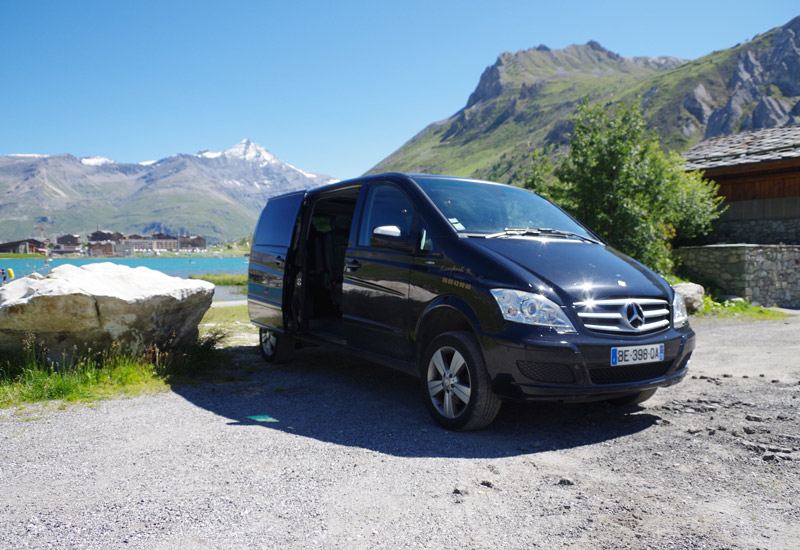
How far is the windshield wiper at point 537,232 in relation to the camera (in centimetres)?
469

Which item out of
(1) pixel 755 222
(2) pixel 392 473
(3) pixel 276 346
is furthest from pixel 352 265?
(1) pixel 755 222

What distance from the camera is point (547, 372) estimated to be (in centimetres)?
381

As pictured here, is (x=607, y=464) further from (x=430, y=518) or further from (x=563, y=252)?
(x=563, y=252)

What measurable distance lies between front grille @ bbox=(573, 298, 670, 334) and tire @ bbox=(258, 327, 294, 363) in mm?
3767

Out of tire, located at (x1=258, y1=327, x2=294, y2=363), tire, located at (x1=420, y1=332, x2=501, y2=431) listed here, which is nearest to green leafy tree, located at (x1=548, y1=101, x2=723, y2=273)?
tire, located at (x1=258, y1=327, x2=294, y2=363)

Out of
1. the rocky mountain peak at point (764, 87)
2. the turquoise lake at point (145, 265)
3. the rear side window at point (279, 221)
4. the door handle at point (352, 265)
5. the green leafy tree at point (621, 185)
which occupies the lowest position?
the turquoise lake at point (145, 265)

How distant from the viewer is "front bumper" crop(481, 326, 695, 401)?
377 centimetres

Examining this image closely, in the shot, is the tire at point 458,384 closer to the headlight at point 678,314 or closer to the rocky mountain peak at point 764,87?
the headlight at point 678,314

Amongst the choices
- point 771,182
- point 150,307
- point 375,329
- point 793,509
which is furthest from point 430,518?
point 771,182

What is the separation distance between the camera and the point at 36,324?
5613 mm

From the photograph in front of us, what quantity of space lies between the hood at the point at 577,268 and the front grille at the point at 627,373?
19.9 inches

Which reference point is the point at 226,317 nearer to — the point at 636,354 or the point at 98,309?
the point at 98,309

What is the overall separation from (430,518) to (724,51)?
238 m

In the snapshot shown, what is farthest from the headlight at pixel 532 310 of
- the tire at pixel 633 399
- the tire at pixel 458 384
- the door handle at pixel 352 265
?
the door handle at pixel 352 265
